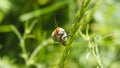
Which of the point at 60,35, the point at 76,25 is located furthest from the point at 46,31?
the point at 76,25

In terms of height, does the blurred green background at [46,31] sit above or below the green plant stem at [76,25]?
above

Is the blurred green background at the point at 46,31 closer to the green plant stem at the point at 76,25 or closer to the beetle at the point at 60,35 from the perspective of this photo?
the beetle at the point at 60,35

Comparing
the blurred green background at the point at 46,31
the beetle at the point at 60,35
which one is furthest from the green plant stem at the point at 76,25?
the blurred green background at the point at 46,31

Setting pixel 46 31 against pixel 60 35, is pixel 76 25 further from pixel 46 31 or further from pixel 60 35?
pixel 46 31

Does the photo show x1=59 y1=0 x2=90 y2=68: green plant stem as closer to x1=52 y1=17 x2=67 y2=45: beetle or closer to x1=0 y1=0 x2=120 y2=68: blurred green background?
x1=52 y1=17 x2=67 y2=45: beetle

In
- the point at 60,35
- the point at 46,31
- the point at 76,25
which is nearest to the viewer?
the point at 76,25

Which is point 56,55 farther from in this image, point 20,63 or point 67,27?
point 67,27

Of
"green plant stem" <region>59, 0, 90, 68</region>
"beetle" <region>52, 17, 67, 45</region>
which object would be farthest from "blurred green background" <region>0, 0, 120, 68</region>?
"green plant stem" <region>59, 0, 90, 68</region>

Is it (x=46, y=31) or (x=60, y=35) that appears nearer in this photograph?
(x=60, y=35)

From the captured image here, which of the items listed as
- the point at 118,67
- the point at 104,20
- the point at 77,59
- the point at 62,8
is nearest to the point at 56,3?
the point at 62,8
